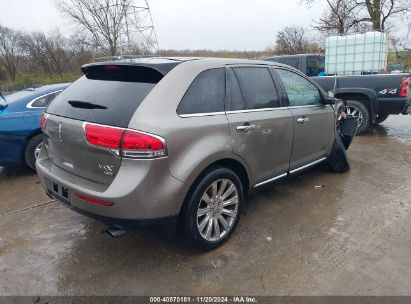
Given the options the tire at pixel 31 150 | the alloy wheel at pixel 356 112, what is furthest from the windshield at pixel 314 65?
the tire at pixel 31 150

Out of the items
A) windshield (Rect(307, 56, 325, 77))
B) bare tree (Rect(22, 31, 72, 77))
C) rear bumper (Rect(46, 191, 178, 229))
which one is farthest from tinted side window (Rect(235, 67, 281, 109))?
bare tree (Rect(22, 31, 72, 77))

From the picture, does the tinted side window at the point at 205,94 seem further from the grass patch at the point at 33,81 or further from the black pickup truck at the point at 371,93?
the grass patch at the point at 33,81

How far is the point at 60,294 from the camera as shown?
2.53m

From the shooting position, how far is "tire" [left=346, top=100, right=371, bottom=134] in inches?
273

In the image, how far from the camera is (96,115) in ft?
8.48

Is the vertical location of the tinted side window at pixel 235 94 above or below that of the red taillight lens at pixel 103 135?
above

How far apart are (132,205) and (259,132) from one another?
144 cm

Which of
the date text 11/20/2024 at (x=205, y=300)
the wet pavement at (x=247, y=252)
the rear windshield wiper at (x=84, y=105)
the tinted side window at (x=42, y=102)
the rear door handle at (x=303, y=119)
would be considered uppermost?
the rear windshield wiper at (x=84, y=105)

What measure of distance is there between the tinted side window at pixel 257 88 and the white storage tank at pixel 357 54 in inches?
204

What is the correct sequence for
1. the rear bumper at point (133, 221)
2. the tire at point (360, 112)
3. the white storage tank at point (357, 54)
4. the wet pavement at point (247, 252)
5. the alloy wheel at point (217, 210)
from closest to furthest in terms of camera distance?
the rear bumper at point (133, 221), the wet pavement at point (247, 252), the alloy wheel at point (217, 210), the tire at point (360, 112), the white storage tank at point (357, 54)

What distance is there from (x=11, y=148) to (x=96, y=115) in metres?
3.03

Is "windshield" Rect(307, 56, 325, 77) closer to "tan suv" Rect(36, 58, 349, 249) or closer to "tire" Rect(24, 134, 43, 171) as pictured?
"tan suv" Rect(36, 58, 349, 249)

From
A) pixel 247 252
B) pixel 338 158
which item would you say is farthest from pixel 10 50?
pixel 247 252

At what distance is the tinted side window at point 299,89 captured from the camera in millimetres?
3770
